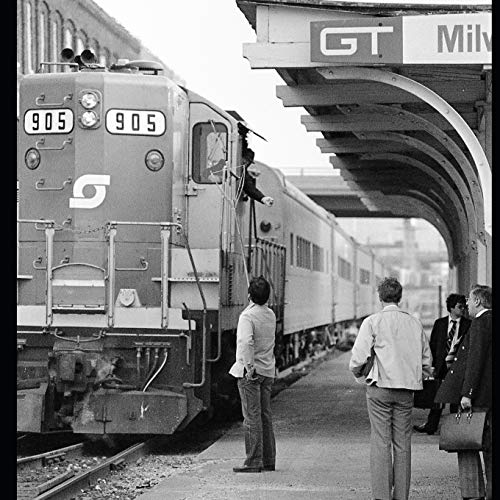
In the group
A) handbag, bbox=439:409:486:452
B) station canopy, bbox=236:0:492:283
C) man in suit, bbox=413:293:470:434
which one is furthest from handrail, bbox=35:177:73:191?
handbag, bbox=439:409:486:452

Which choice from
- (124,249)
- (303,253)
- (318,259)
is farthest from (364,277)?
(124,249)

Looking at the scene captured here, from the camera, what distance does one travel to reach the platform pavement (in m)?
8.52

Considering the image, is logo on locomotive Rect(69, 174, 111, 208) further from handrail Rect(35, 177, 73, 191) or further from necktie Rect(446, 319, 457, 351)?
necktie Rect(446, 319, 457, 351)

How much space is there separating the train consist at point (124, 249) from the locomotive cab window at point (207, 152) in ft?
0.04

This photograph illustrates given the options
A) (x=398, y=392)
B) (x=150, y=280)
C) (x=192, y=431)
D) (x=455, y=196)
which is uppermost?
(x=455, y=196)

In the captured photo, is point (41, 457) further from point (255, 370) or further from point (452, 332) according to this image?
point (452, 332)

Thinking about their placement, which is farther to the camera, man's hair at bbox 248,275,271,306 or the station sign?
man's hair at bbox 248,275,271,306

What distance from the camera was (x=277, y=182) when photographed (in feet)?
57.9

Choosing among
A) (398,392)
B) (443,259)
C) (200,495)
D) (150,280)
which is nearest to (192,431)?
→ (150,280)

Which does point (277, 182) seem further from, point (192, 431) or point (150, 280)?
point (150, 280)

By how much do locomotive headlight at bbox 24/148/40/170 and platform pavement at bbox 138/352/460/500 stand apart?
3595mm

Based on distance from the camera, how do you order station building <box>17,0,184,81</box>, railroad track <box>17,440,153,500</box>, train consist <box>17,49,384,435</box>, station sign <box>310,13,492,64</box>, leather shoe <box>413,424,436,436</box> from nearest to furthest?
railroad track <box>17,440,153,500</box> → station sign <box>310,13,492,64</box> → train consist <box>17,49,384,435</box> → leather shoe <box>413,424,436,436</box> → station building <box>17,0,184,81</box>
